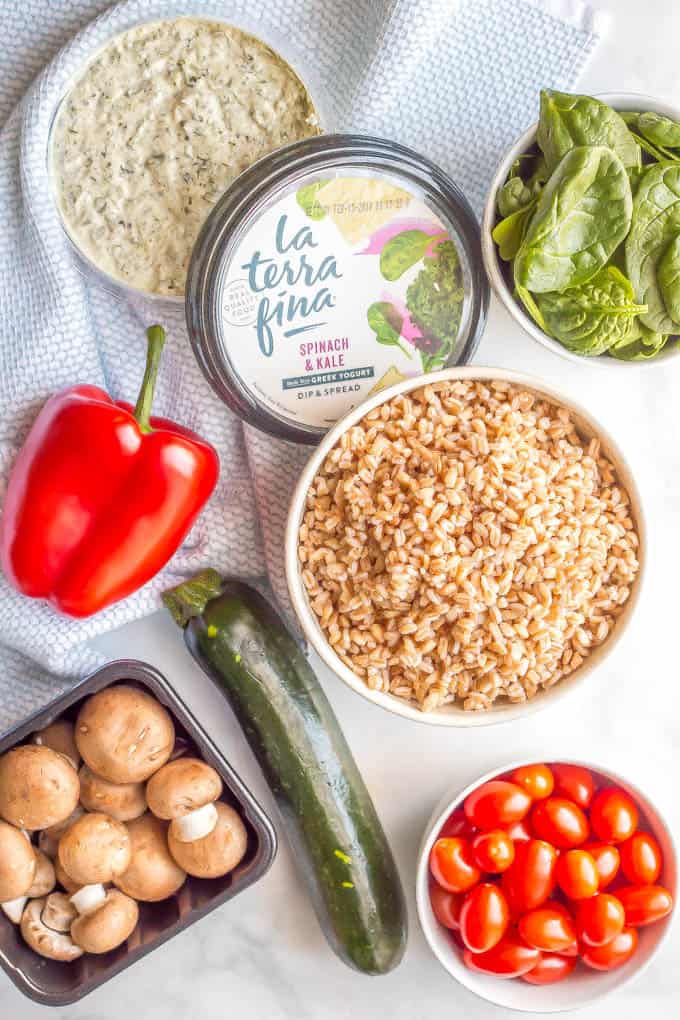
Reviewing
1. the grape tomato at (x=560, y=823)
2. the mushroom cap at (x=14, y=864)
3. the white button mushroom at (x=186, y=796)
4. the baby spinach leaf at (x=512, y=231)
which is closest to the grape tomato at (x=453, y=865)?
the grape tomato at (x=560, y=823)

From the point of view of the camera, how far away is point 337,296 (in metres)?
1.41

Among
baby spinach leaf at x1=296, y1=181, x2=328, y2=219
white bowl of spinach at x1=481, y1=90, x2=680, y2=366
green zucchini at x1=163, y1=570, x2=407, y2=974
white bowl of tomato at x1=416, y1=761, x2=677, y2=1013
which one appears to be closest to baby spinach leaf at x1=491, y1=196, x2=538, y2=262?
white bowl of spinach at x1=481, y1=90, x2=680, y2=366

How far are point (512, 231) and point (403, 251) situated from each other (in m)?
0.18

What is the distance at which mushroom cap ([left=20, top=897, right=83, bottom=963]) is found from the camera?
4.51 feet

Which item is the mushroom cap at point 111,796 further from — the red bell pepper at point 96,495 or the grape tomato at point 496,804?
the grape tomato at point 496,804

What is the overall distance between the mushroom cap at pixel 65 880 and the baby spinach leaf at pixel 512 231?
99 cm

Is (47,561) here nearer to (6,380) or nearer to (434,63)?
(6,380)

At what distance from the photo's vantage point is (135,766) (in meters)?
1.35

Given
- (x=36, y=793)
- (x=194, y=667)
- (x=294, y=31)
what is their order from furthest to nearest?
(x=194, y=667)
(x=294, y=31)
(x=36, y=793)

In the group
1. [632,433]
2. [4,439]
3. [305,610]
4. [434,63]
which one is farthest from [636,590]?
[4,439]

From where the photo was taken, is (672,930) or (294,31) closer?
(294,31)

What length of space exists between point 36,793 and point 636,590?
81 cm

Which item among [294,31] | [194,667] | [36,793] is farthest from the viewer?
[194,667]

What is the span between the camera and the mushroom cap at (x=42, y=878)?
139cm
